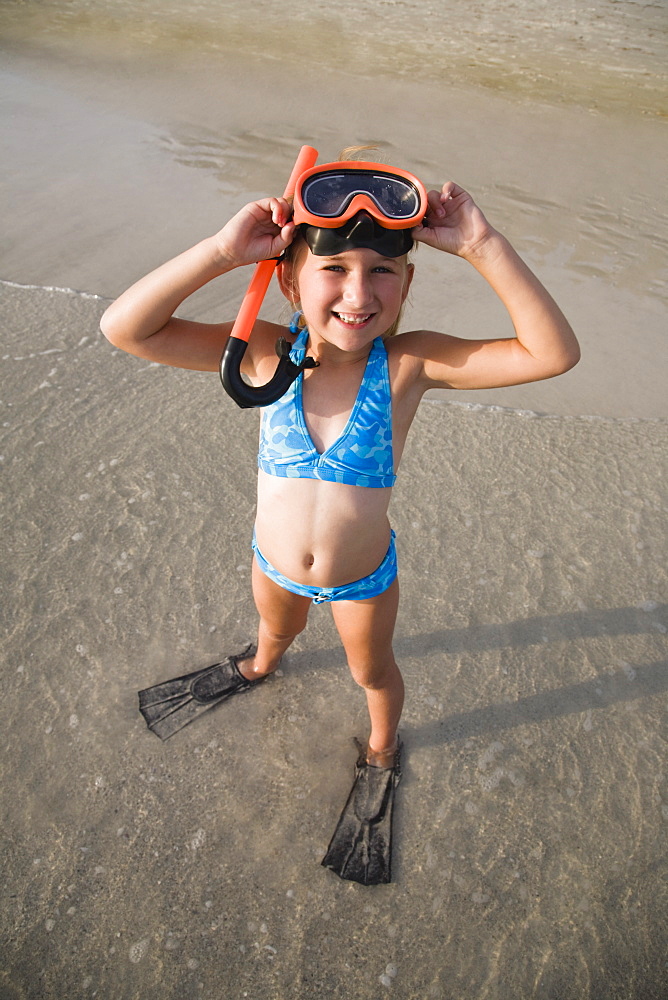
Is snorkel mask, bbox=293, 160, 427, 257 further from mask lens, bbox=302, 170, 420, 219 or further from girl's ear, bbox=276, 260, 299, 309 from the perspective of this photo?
girl's ear, bbox=276, 260, 299, 309

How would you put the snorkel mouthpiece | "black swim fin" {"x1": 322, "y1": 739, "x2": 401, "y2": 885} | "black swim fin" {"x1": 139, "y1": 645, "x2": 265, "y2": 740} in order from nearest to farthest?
the snorkel mouthpiece
"black swim fin" {"x1": 322, "y1": 739, "x2": 401, "y2": 885}
"black swim fin" {"x1": 139, "y1": 645, "x2": 265, "y2": 740}

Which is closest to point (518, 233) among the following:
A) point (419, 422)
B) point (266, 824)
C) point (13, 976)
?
point (419, 422)

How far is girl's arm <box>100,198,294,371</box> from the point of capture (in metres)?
1.79

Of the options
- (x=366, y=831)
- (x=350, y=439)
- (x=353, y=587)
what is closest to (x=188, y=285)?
(x=350, y=439)

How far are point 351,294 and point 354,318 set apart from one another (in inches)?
2.4

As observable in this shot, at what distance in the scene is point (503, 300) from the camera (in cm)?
181

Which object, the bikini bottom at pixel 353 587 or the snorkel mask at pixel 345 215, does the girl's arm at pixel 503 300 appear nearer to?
the snorkel mask at pixel 345 215

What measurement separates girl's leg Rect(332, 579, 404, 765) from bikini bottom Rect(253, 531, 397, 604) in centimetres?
4

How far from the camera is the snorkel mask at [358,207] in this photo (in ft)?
5.59

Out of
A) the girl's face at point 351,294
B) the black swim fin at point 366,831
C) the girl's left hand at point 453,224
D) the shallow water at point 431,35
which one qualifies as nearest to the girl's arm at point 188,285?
the girl's face at point 351,294

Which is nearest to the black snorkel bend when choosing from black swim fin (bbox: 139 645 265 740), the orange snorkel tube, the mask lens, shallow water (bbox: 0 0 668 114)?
the orange snorkel tube

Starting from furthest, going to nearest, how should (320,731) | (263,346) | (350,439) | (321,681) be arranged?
(321,681) < (320,731) < (263,346) < (350,439)

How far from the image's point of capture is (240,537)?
3.23 m

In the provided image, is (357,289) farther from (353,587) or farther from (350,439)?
(353,587)
